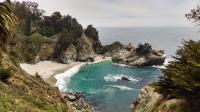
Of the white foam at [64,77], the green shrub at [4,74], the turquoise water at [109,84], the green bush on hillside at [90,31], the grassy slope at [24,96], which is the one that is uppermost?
the green bush on hillside at [90,31]

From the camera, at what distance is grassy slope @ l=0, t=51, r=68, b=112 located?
720 inches

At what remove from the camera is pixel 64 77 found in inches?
3851

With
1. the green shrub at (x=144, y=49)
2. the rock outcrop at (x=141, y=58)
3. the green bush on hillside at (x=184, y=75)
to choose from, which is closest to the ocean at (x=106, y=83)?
the rock outcrop at (x=141, y=58)

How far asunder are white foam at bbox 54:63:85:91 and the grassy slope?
5344 cm

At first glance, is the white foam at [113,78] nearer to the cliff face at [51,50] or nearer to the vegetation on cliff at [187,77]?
the cliff face at [51,50]

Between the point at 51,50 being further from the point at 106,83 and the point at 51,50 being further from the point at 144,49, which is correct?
the point at 106,83

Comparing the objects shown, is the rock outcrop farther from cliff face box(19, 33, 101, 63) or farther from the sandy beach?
the sandy beach

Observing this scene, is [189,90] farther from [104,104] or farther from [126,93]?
[126,93]

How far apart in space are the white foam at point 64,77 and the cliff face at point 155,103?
4583 centimetres

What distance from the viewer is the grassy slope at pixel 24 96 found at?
1828 cm

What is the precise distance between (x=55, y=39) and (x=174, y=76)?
116699 mm

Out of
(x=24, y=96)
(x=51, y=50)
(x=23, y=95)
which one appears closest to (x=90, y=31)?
(x=51, y=50)

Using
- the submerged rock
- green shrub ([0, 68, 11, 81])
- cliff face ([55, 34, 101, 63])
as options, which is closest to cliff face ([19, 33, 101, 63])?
cliff face ([55, 34, 101, 63])

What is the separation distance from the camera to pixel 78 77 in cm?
9956
